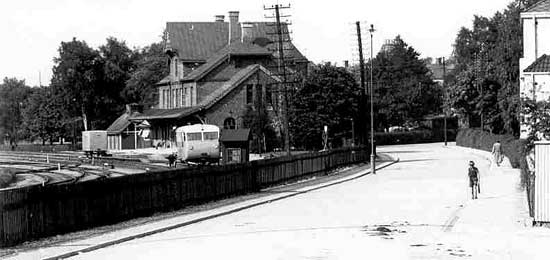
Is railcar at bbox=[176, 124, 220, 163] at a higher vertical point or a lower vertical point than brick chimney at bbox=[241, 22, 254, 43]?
lower

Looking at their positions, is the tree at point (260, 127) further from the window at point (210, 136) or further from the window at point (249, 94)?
the window at point (210, 136)

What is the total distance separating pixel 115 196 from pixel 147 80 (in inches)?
4091

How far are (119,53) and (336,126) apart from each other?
242 ft

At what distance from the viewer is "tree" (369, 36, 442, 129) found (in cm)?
12544

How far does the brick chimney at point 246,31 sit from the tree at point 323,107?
24.6 metres

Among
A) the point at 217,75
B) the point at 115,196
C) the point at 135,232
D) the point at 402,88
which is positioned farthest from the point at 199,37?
the point at 135,232

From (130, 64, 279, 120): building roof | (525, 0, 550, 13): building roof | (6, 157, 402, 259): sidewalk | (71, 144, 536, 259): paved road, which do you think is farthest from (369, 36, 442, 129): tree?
(6, 157, 402, 259): sidewalk

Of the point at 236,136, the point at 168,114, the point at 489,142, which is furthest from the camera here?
the point at 168,114

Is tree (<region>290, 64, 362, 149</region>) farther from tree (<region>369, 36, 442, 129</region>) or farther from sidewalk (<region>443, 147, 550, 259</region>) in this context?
tree (<region>369, 36, 442, 129</region>)

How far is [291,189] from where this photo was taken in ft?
127

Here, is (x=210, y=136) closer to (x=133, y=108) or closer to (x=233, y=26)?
(x=233, y=26)

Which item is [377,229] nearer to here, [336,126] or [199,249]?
[199,249]

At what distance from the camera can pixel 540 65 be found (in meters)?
55.4

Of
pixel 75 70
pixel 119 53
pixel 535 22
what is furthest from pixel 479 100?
pixel 119 53
